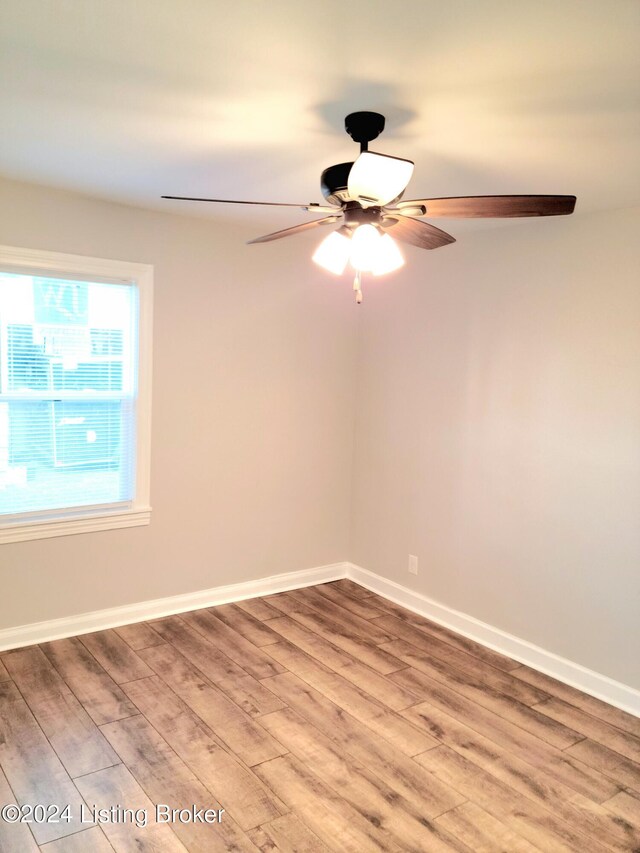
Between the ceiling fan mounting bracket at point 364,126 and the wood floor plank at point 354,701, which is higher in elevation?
the ceiling fan mounting bracket at point 364,126

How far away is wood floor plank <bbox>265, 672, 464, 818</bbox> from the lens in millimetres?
2418

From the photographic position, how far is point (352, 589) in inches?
178

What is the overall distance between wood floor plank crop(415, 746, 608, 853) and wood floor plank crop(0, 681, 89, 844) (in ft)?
4.43

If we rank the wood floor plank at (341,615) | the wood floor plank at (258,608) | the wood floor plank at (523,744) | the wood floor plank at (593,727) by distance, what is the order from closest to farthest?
the wood floor plank at (523,744) < the wood floor plank at (593,727) < the wood floor plank at (341,615) < the wood floor plank at (258,608)

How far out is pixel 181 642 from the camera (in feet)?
11.8

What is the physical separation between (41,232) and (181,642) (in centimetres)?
229

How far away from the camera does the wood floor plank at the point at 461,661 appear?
3.21 meters

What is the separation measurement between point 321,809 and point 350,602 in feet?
A: 6.50

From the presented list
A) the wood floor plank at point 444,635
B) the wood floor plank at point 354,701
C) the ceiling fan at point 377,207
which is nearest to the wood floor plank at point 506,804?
the wood floor plank at point 354,701

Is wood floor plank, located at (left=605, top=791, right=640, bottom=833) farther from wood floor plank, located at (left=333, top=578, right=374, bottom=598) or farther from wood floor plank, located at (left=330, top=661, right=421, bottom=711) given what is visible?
wood floor plank, located at (left=333, top=578, right=374, bottom=598)

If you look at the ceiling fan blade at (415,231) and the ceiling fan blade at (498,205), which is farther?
the ceiling fan blade at (415,231)

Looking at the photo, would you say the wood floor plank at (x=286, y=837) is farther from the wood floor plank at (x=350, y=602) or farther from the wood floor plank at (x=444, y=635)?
the wood floor plank at (x=350, y=602)

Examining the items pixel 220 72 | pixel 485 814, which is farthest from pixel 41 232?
pixel 485 814

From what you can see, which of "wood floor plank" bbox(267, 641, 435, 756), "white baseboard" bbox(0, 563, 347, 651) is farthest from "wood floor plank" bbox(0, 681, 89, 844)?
"wood floor plank" bbox(267, 641, 435, 756)
